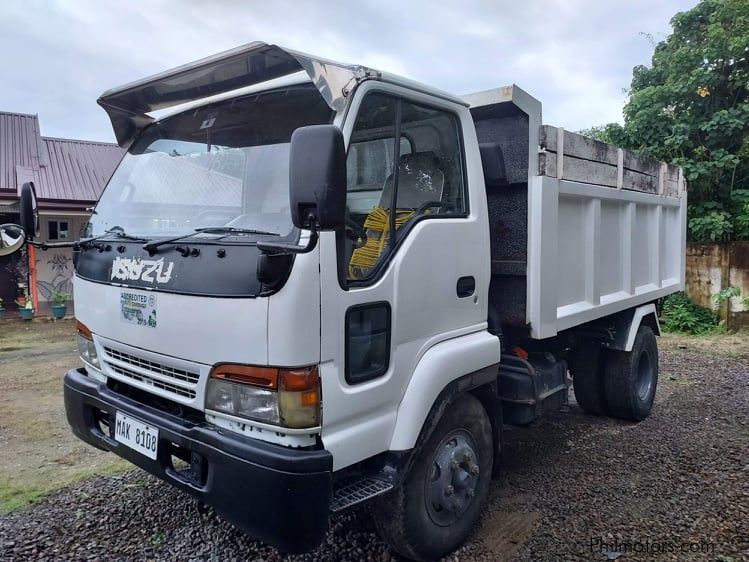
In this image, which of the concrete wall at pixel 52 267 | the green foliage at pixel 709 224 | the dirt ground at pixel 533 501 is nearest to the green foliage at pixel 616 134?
the green foliage at pixel 709 224

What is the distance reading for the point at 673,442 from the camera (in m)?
4.39

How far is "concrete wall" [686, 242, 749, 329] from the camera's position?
9.36 metres

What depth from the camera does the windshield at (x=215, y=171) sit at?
2.37 m

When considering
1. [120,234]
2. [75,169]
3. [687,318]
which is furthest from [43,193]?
[687,318]

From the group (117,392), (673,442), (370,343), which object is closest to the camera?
(370,343)

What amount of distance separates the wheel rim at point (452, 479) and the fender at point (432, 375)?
12.2 inches

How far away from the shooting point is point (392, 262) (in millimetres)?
2453

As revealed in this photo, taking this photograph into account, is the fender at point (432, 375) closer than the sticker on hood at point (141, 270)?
No

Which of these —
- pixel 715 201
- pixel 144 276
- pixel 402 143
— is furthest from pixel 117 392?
pixel 715 201

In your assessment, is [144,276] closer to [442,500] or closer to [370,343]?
[370,343]

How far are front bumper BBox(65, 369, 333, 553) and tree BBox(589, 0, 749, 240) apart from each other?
9.73 meters

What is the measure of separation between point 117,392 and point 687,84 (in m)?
10.8

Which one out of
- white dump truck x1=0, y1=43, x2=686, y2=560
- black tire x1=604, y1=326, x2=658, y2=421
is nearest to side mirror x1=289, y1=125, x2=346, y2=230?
white dump truck x1=0, y1=43, x2=686, y2=560

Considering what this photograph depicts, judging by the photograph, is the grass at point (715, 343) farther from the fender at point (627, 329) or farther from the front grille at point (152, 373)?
the front grille at point (152, 373)
